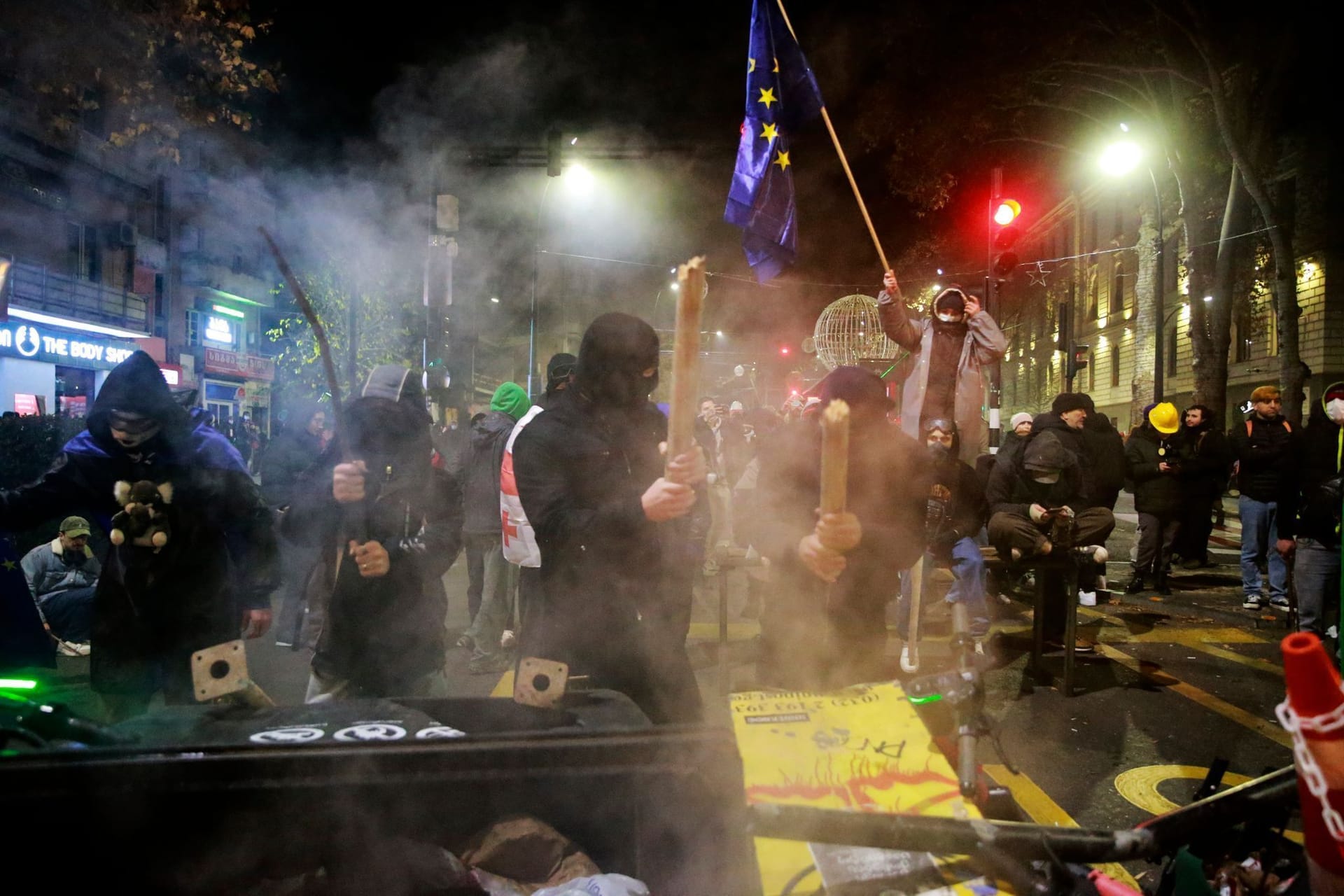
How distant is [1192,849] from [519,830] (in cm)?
143

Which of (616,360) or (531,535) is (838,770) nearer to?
(616,360)

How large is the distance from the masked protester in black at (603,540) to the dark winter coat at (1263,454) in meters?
6.64

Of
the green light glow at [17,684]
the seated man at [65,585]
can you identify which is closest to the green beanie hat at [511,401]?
the seated man at [65,585]

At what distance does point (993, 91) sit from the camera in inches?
543

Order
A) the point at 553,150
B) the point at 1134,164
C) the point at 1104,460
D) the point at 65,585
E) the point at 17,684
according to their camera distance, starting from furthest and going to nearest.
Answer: the point at 1134,164, the point at 1104,460, the point at 553,150, the point at 65,585, the point at 17,684

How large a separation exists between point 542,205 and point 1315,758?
7.24 meters

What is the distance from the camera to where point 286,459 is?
7.13 metres

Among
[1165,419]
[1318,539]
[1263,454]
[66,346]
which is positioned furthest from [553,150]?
[1165,419]

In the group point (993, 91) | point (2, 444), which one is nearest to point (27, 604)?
point (2, 444)

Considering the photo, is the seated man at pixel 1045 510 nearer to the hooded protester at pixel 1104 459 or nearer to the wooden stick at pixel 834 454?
the hooded protester at pixel 1104 459

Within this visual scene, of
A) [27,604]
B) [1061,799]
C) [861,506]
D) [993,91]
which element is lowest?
[1061,799]

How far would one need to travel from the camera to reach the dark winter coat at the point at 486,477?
529 centimetres

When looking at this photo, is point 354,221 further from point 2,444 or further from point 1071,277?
point 1071,277

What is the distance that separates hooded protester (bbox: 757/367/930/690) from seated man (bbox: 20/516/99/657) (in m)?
5.33
